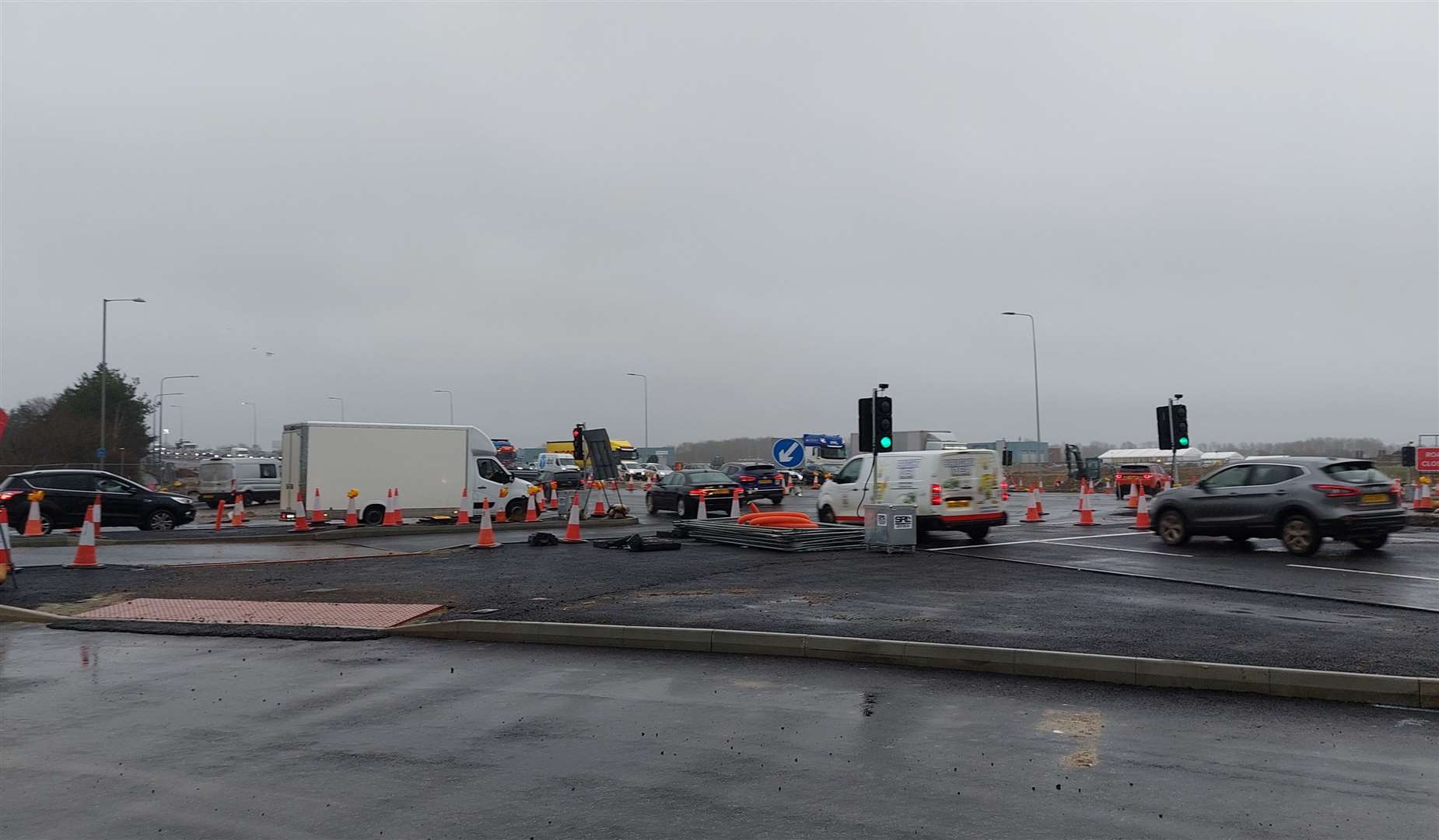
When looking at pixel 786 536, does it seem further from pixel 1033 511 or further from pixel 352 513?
pixel 352 513

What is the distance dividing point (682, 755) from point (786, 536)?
12.9m

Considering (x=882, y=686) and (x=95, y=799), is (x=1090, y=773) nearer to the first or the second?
(x=882, y=686)

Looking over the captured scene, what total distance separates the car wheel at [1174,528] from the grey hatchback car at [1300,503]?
10 centimetres

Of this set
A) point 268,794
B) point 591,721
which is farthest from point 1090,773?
point 268,794

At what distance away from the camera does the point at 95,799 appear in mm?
5262

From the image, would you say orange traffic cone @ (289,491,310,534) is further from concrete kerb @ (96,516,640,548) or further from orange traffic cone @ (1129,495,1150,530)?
orange traffic cone @ (1129,495,1150,530)

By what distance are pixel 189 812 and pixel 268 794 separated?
0.37 m

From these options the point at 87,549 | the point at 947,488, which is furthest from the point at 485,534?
the point at 947,488

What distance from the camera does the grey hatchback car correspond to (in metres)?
16.6

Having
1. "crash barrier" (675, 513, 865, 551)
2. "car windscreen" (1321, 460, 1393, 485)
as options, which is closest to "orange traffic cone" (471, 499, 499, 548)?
"crash barrier" (675, 513, 865, 551)

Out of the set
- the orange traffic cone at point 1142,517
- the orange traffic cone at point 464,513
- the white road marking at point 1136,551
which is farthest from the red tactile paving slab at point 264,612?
the orange traffic cone at point 1142,517

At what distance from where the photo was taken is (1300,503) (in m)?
17.0

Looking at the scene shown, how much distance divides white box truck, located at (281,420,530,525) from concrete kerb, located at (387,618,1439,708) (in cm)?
1699

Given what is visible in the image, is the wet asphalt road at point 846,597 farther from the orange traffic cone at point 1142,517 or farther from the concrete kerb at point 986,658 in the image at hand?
the orange traffic cone at point 1142,517
